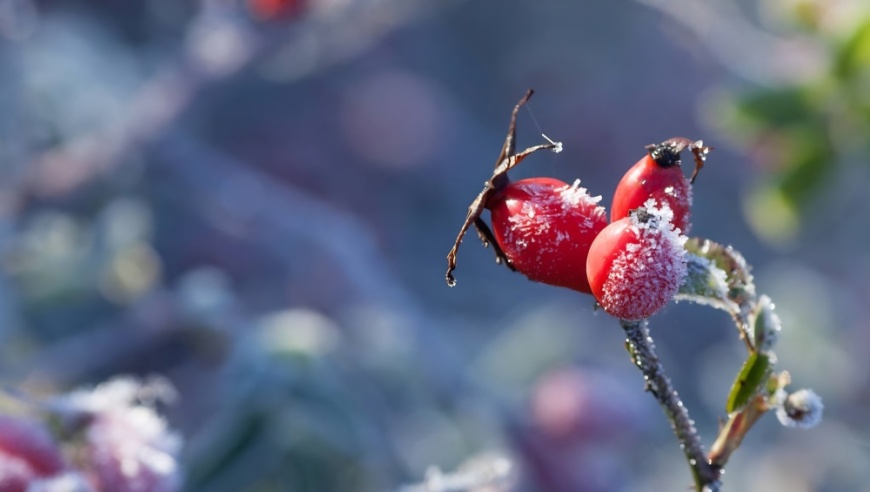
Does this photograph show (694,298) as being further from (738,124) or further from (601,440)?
(738,124)

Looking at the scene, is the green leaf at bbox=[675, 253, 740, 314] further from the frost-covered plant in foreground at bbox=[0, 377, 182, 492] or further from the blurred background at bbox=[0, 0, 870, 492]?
the frost-covered plant in foreground at bbox=[0, 377, 182, 492]

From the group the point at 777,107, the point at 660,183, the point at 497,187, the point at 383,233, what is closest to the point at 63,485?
the point at 497,187

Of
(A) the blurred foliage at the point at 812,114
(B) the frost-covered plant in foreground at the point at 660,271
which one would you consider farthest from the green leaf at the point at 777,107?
(B) the frost-covered plant in foreground at the point at 660,271

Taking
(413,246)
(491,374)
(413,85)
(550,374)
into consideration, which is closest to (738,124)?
(550,374)

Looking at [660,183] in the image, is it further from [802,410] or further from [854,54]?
[854,54]

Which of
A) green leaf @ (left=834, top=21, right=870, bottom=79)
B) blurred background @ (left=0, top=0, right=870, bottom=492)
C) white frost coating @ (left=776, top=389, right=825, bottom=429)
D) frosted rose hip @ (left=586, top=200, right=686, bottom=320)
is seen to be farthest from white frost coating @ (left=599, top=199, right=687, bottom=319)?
green leaf @ (left=834, top=21, right=870, bottom=79)

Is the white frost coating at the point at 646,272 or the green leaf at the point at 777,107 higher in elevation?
the green leaf at the point at 777,107

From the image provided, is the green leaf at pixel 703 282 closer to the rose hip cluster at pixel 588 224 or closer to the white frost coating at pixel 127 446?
the rose hip cluster at pixel 588 224
